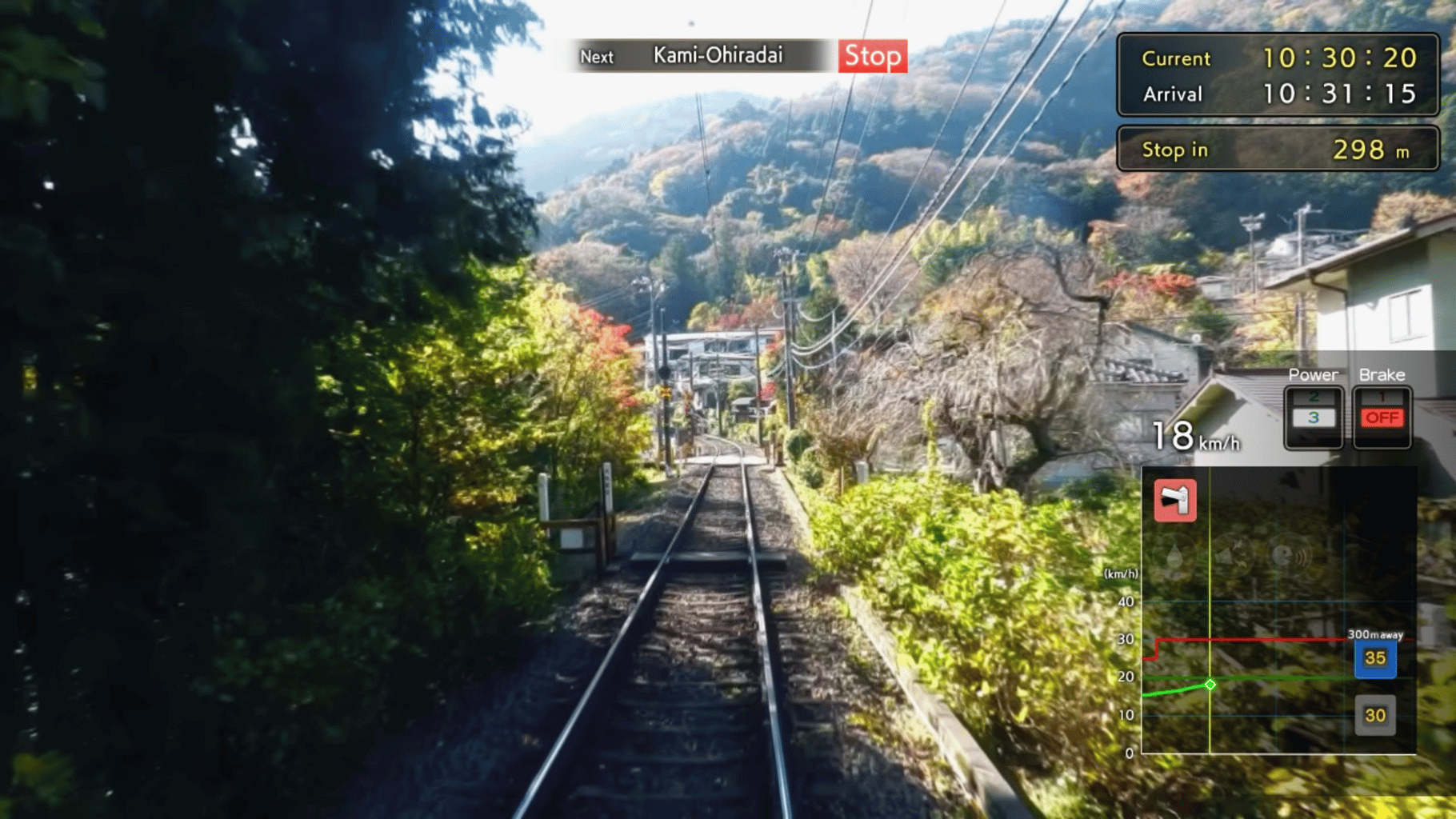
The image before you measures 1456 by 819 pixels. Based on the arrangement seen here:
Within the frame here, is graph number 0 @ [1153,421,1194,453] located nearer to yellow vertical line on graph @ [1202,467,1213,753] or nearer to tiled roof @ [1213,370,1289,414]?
yellow vertical line on graph @ [1202,467,1213,753]

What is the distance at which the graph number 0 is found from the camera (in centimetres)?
286

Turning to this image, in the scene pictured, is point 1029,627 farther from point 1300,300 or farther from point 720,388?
point 720,388

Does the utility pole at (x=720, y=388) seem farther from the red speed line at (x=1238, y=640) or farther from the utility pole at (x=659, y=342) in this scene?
the red speed line at (x=1238, y=640)

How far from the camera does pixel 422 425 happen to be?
5.96 meters

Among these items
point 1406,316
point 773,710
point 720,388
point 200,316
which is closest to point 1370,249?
point 1406,316

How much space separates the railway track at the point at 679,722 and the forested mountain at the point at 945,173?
2.84 metres

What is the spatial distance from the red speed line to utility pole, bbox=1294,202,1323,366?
2.62 ft

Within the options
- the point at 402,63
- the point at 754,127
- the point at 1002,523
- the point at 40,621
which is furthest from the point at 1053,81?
the point at 754,127

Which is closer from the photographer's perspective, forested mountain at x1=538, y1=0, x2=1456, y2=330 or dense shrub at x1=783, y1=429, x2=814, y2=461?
forested mountain at x1=538, y1=0, x2=1456, y2=330

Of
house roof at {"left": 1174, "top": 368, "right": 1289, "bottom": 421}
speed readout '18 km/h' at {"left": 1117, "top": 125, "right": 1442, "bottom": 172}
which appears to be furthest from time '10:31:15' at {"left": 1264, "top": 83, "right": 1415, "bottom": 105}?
house roof at {"left": 1174, "top": 368, "right": 1289, "bottom": 421}

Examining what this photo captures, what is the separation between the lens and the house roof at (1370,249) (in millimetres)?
3006

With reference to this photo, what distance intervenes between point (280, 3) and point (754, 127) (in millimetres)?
11180

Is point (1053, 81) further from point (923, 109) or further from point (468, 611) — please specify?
point (468, 611)

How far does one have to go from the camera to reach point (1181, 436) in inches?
113
